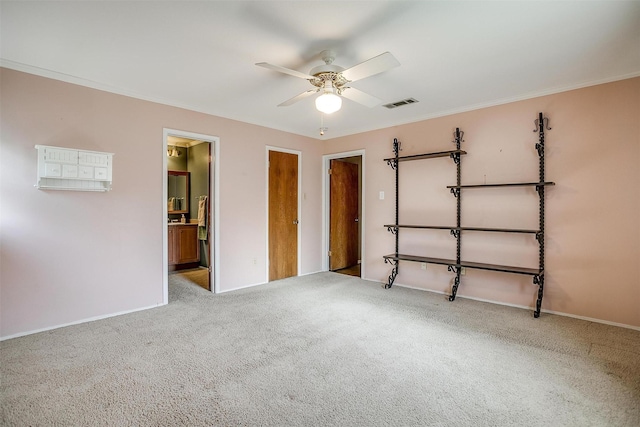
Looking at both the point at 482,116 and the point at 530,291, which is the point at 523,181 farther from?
the point at 530,291

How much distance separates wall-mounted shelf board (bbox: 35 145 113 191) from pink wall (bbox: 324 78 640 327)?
3642 millimetres

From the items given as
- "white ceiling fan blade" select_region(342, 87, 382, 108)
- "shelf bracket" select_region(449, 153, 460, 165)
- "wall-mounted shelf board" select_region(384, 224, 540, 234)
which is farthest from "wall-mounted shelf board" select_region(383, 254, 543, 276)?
"white ceiling fan blade" select_region(342, 87, 382, 108)

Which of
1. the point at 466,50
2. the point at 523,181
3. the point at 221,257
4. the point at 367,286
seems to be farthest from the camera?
the point at 367,286

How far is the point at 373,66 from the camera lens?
2.31 meters

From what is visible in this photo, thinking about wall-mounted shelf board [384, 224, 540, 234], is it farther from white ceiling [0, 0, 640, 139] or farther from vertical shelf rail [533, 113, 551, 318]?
white ceiling [0, 0, 640, 139]

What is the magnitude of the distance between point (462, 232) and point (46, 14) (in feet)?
14.9

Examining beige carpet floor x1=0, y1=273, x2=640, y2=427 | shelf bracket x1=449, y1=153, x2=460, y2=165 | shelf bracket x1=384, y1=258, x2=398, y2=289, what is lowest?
beige carpet floor x1=0, y1=273, x2=640, y2=427

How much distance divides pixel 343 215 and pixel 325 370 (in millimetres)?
3952

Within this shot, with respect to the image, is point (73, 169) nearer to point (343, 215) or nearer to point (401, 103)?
point (401, 103)

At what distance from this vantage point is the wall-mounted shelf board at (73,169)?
9.49 ft

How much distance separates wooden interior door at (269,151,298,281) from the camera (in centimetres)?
502

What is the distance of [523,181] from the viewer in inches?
143

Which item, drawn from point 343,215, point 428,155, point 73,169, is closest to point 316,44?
point 428,155

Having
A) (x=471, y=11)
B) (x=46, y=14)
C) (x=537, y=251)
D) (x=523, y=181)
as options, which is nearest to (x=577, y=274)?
(x=537, y=251)
